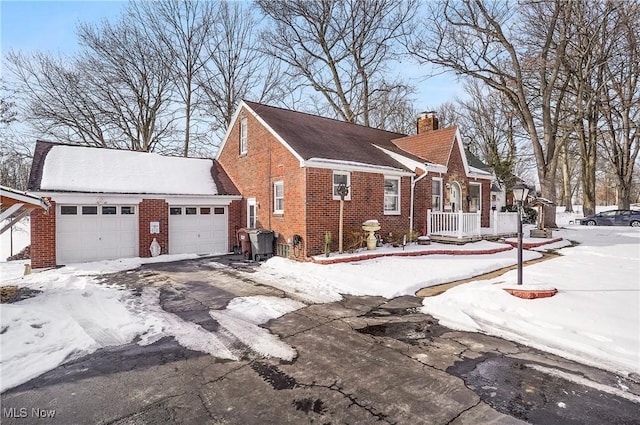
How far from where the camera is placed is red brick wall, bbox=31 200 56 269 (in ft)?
35.8

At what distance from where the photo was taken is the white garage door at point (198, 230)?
13766 millimetres

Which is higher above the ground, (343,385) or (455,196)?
(455,196)

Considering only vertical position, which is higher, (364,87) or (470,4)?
(470,4)

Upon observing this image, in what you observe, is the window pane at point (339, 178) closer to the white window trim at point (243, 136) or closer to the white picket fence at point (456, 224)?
the white picket fence at point (456, 224)

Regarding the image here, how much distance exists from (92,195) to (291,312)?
32.2 ft

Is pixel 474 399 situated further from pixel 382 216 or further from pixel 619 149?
pixel 619 149

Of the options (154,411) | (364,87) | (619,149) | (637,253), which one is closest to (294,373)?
(154,411)

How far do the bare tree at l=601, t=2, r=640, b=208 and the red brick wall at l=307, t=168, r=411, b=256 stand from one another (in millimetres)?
15990

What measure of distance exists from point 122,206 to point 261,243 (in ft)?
18.6

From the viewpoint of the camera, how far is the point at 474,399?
3.31m

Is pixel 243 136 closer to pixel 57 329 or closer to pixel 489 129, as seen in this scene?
pixel 57 329

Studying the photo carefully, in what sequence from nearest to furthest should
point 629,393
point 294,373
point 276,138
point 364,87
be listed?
1. point 629,393
2. point 294,373
3. point 276,138
4. point 364,87

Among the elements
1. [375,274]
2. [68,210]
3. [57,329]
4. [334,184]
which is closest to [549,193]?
[334,184]

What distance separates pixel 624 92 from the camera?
78.3ft
